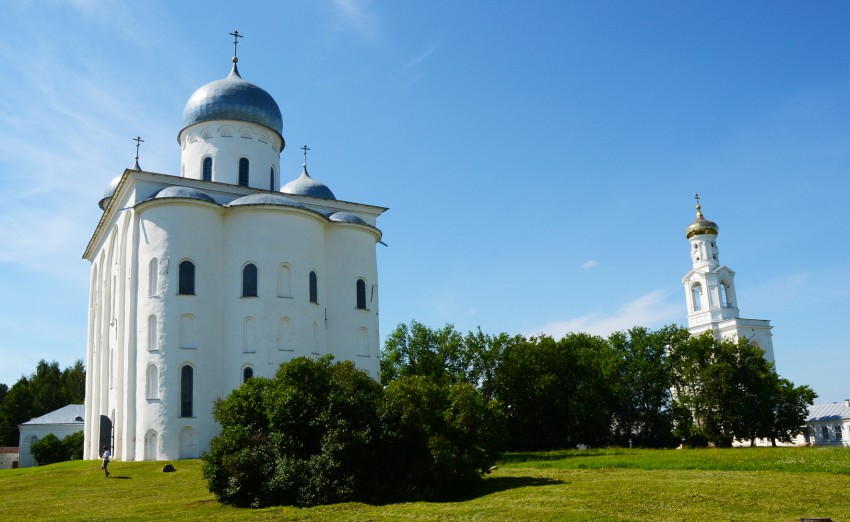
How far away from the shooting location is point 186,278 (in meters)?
30.3

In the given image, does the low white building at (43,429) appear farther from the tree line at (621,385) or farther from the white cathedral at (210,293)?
the tree line at (621,385)

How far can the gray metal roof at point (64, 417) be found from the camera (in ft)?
179

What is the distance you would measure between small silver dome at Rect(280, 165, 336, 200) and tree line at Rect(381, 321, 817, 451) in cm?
965

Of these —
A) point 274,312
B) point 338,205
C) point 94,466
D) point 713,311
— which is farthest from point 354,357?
point 713,311

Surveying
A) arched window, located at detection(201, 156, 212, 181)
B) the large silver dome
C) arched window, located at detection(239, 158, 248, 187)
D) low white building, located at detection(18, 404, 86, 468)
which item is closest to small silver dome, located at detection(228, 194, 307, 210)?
arched window, located at detection(239, 158, 248, 187)

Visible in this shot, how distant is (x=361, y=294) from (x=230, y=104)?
12059mm

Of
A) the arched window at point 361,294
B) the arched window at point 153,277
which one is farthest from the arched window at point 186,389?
the arched window at point 361,294

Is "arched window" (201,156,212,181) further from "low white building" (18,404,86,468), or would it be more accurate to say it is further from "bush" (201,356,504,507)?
"low white building" (18,404,86,468)

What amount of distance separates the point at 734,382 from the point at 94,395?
1355 inches

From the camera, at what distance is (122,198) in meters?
33.8

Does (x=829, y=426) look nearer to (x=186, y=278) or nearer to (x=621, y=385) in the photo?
(x=621, y=385)

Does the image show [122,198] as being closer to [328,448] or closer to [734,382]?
[328,448]

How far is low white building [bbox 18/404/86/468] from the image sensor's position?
175 feet

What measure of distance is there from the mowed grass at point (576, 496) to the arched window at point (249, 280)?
9.64 meters
